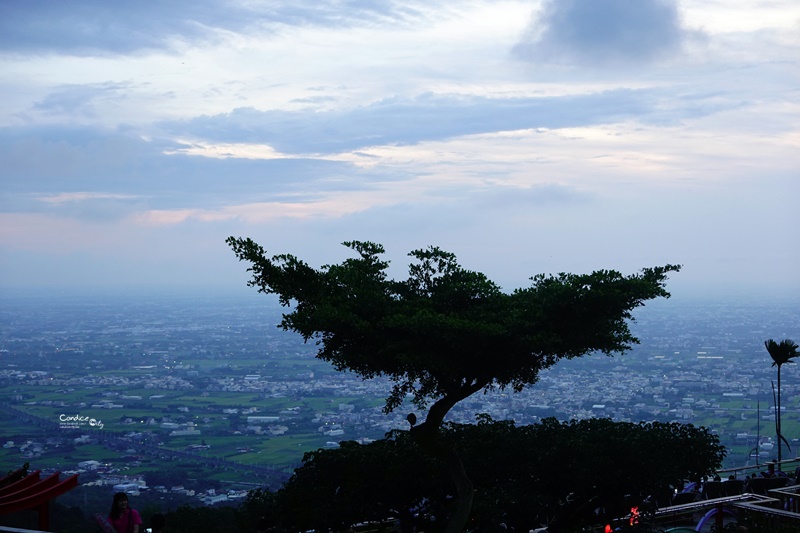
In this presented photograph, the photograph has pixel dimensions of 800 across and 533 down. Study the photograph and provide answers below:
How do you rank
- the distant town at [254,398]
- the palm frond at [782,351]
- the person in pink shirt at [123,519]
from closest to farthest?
the person in pink shirt at [123,519], the palm frond at [782,351], the distant town at [254,398]

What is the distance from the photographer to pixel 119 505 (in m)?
9.05

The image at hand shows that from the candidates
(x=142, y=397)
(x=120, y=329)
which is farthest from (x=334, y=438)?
(x=120, y=329)

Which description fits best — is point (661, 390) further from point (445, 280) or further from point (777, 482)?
point (445, 280)

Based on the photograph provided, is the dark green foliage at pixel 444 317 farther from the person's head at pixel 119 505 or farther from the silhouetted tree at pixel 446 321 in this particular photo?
the person's head at pixel 119 505

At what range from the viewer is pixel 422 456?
1238cm

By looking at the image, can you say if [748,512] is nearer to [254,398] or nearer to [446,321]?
[446,321]

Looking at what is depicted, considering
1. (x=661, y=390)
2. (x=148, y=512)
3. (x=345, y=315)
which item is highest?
(x=345, y=315)

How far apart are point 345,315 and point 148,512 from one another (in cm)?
962

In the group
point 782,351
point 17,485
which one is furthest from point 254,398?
point 17,485

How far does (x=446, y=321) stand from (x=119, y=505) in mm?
4295

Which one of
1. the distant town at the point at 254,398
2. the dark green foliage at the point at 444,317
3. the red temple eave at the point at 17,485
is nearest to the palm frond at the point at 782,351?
the distant town at the point at 254,398

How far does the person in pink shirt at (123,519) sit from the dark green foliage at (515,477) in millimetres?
2983

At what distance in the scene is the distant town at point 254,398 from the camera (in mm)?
46938

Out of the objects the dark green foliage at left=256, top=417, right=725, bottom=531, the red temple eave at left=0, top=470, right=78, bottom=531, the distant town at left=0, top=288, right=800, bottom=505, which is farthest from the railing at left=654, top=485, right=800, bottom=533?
the red temple eave at left=0, top=470, right=78, bottom=531
